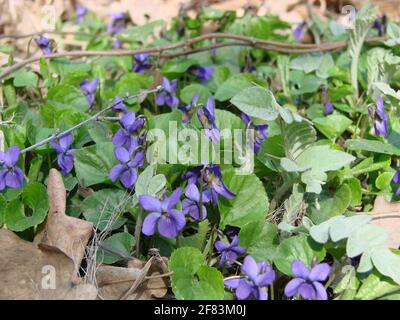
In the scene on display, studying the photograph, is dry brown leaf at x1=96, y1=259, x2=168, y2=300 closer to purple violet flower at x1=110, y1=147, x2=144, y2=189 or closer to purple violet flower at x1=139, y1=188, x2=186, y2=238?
purple violet flower at x1=139, y1=188, x2=186, y2=238

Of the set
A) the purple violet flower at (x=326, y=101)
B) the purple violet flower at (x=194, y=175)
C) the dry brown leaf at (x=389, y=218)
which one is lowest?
the dry brown leaf at (x=389, y=218)

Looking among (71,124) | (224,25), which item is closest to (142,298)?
(71,124)

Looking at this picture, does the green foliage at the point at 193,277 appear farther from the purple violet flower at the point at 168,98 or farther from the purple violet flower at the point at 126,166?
the purple violet flower at the point at 168,98

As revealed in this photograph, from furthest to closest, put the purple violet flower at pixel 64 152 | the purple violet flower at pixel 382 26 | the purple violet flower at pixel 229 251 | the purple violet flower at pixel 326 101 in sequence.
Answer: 1. the purple violet flower at pixel 382 26
2. the purple violet flower at pixel 326 101
3. the purple violet flower at pixel 64 152
4. the purple violet flower at pixel 229 251

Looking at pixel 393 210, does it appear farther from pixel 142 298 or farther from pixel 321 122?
pixel 142 298

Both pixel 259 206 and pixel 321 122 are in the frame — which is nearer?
pixel 259 206

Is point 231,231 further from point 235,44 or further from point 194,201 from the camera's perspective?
point 235,44

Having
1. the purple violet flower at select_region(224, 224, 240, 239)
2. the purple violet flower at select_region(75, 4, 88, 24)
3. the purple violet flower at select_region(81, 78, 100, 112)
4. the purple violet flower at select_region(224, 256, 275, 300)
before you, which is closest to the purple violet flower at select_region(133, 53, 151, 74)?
the purple violet flower at select_region(81, 78, 100, 112)

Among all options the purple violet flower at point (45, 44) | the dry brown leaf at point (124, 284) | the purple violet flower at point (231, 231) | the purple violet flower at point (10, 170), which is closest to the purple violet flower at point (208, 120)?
the purple violet flower at point (231, 231)
